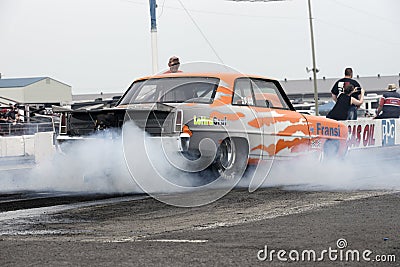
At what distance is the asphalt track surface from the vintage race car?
0.75m

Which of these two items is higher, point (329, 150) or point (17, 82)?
point (17, 82)

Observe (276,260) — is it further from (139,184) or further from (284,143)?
(284,143)

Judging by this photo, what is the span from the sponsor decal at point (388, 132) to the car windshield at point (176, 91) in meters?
11.0

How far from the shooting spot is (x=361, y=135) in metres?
18.4

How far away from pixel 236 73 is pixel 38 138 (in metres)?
8.02

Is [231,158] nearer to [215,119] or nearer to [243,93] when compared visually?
[215,119]

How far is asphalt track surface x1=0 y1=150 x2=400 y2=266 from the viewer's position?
4.74 metres

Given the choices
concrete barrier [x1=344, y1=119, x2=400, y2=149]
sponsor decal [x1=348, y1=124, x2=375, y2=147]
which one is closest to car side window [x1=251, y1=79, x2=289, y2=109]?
concrete barrier [x1=344, y1=119, x2=400, y2=149]

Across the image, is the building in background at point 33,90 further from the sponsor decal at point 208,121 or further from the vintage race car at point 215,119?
the sponsor decal at point 208,121

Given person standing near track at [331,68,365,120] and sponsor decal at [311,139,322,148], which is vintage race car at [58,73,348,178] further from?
person standing near track at [331,68,365,120]

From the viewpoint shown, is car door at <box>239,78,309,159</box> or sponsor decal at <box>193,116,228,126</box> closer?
sponsor decal at <box>193,116,228,126</box>

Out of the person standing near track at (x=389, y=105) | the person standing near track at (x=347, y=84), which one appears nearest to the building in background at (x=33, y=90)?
the person standing near track at (x=389, y=105)

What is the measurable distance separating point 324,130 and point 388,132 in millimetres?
9250

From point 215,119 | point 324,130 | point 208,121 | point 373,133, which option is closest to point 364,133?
point 373,133
